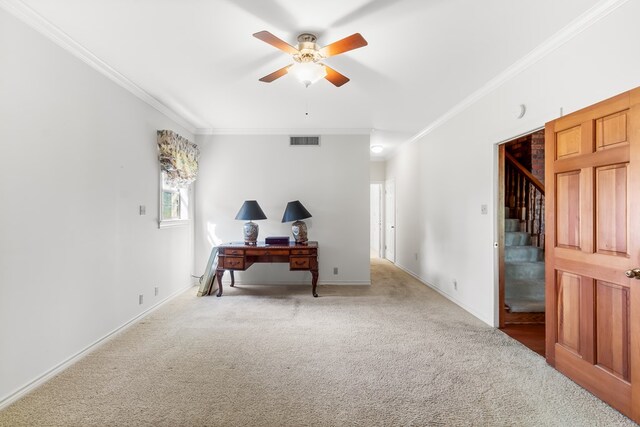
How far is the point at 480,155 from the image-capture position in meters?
3.46

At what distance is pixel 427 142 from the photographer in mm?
5031

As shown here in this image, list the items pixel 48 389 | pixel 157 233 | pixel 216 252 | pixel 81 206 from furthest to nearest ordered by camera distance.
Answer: pixel 216 252, pixel 157 233, pixel 81 206, pixel 48 389

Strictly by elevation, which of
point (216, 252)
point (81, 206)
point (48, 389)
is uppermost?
point (81, 206)

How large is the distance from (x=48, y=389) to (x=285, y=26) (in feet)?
9.94

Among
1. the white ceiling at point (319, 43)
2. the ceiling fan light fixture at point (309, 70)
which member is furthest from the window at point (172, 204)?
the ceiling fan light fixture at point (309, 70)

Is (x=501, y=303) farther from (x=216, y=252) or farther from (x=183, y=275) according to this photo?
(x=183, y=275)

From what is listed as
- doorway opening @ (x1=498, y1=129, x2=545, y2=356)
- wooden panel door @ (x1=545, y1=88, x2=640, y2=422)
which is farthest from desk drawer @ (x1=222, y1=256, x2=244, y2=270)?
wooden panel door @ (x1=545, y1=88, x2=640, y2=422)

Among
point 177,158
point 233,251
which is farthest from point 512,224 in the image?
point 177,158

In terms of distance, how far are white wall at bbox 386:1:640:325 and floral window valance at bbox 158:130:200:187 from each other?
3661mm

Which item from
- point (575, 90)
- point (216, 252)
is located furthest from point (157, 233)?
point (575, 90)

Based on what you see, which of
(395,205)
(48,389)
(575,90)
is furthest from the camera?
(395,205)

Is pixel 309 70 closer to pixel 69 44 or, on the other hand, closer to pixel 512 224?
pixel 69 44

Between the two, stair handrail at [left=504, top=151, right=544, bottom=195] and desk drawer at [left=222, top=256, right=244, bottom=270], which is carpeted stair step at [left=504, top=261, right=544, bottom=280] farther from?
desk drawer at [left=222, top=256, right=244, bottom=270]

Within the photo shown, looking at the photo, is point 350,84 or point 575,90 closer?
point 575,90
